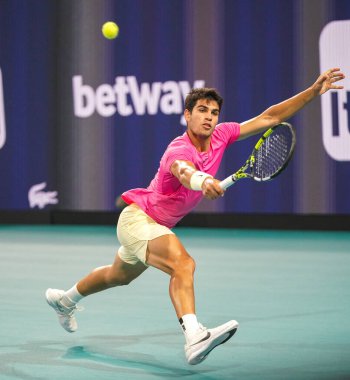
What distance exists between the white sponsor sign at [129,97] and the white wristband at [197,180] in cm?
839

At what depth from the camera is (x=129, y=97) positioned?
12914 millimetres

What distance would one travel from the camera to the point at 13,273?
8195 millimetres

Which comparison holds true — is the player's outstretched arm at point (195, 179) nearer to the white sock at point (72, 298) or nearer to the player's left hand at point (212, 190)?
→ the player's left hand at point (212, 190)

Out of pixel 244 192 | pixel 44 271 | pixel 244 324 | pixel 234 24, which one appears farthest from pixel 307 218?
pixel 244 324

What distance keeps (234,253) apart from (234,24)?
387 centimetres

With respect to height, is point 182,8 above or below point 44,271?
above

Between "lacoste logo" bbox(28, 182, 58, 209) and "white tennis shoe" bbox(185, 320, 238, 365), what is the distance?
940 centimetres

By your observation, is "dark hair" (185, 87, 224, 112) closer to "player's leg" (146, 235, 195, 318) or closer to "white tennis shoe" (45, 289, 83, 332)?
"player's leg" (146, 235, 195, 318)

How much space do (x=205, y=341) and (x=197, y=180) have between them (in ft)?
2.44

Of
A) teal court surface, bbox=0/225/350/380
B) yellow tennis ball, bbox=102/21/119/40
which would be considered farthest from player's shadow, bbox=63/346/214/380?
yellow tennis ball, bbox=102/21/119/40

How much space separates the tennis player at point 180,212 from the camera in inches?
167

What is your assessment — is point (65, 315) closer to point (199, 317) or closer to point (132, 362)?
point (132, 362)

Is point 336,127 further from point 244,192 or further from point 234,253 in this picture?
point 234,253

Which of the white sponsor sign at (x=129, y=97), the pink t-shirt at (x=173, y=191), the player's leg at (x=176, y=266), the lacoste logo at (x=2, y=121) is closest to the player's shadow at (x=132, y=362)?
the player's leg at (x=176, y=266)
